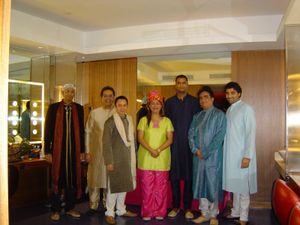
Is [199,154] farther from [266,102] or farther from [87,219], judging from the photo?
[266,102]

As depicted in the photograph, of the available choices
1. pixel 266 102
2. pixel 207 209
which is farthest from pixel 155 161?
pixel 266 102

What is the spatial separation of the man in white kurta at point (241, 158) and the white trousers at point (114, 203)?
46.7 inches

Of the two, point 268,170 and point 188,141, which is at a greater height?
point 188,141

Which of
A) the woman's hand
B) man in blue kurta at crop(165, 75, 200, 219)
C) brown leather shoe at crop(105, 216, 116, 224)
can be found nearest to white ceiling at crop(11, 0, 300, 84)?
man in blue kurta at crop(165, 75, 200, 219)

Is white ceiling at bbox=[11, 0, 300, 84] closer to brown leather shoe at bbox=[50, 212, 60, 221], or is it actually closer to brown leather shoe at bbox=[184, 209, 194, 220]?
brown leather shoe at bbox=[184, 209, 194, 220]

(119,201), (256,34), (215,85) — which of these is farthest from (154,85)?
(119,201)

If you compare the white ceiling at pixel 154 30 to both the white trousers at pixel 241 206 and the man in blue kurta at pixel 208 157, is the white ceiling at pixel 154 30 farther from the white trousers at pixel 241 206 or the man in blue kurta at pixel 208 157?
the white trousers at pixel 241 206

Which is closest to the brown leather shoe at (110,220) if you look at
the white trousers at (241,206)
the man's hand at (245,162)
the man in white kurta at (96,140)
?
the man in white kurta at (96,140)

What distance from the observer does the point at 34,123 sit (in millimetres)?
4828

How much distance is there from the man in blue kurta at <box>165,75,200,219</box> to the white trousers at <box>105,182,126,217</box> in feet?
1.88

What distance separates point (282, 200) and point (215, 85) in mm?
2232

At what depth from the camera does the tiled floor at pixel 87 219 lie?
3.48 m

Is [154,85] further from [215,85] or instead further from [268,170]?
[268,170]

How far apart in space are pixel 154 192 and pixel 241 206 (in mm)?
953
